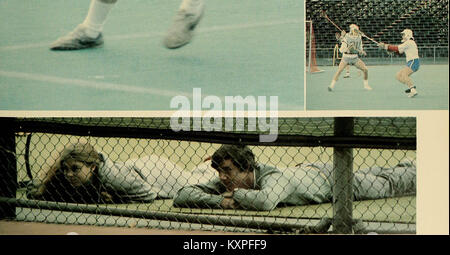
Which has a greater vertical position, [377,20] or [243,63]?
[377,20]

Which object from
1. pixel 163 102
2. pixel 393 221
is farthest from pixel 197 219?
pixel 393 221

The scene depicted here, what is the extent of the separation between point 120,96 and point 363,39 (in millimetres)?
1044

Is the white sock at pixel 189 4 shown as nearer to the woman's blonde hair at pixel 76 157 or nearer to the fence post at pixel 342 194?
the woman's blonde hair at pixel 76 157

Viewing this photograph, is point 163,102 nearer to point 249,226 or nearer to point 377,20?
point 249,226

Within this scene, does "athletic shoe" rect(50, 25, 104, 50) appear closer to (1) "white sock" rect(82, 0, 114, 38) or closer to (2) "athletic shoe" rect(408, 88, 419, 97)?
(1) "white sock" rect(82, 0, 114, 38)

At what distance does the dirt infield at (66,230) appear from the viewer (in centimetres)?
247

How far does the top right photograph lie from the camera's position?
7.64 feet

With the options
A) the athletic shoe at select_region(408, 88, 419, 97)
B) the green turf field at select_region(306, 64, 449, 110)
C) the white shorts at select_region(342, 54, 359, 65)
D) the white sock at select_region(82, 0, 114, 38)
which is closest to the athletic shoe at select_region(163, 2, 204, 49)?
the white sock at select_region(82, 0, 114, 38)

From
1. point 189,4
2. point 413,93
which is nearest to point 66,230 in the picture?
point 189,4

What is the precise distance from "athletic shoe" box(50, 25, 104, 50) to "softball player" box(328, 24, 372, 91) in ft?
3.30

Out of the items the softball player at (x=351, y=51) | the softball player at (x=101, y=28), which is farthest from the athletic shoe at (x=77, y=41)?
the softball player at (x=351, y=51)

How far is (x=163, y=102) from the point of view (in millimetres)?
2402

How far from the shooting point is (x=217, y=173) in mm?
2445
